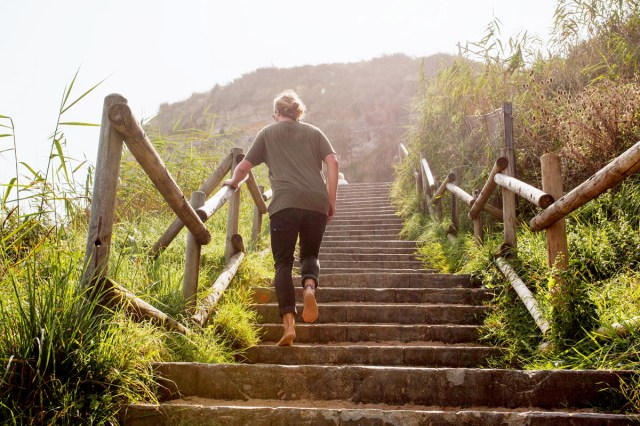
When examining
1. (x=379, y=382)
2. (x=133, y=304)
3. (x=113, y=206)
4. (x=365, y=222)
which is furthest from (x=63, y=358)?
(x=365, y=222)

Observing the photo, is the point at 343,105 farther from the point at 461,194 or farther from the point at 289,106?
the point at 289,106

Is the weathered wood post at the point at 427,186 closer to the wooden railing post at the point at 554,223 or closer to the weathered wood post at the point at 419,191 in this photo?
the weathered wood post at the point at 419,191

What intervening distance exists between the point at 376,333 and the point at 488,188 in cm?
189

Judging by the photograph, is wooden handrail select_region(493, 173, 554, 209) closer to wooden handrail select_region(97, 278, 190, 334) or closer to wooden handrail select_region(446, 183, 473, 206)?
wooden handrail select_region(446, 183, 473, 206)

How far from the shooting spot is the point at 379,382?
263cm

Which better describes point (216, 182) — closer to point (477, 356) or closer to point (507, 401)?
point (477, 356)

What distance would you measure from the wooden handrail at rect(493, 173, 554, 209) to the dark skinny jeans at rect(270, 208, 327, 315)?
1342 mm

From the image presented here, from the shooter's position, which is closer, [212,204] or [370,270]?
[212,204]

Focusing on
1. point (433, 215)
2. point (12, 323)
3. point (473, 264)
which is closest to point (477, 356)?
point (473, 264)

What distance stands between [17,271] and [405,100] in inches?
857

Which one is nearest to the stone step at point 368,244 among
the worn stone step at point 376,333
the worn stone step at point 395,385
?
the worn stone step at point 376,333

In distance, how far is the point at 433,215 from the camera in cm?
766

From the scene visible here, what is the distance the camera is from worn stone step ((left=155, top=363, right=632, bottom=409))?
2.47 m

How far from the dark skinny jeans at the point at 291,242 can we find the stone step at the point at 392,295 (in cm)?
95
